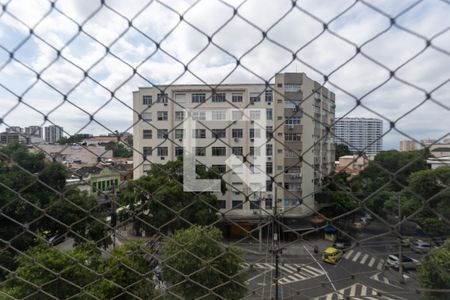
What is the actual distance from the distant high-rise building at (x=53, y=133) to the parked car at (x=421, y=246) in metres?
1.11

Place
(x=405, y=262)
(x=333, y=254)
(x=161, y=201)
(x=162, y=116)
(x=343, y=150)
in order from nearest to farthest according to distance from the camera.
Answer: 1. (x=343, y=150)
2. (x=405, y=262)
3. (x=333, y=254)
4. (x=161, y=201)
5. (x=162, y=116)

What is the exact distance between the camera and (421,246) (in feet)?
3.31

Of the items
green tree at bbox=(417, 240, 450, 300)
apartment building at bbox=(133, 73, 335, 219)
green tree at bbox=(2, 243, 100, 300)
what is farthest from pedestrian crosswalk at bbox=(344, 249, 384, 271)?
green tree at bbox=(2, 243, 100, 300)

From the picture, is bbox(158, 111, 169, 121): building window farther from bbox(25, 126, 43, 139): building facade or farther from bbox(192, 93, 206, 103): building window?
bbox(25, 126, 43, 139): building facade

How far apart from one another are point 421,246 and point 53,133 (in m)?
1.23

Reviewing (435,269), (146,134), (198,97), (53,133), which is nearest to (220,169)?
(198,97)

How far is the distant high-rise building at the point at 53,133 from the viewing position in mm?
921

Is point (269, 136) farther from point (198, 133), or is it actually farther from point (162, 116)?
point (162, 116)

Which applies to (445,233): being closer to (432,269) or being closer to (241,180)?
(432,269)

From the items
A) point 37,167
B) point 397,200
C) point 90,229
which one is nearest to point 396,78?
point 397,200

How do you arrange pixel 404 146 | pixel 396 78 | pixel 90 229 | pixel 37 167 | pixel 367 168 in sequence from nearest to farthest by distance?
1. pixel 396 78
2. pixel 404 146
3. pixel 367 168
4. pixel 37 167
5. pixel 90 229

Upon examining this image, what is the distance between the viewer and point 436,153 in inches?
26.4

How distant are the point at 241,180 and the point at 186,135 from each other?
0.94 ft

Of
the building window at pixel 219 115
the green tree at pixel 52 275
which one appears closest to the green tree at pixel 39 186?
the green tree at pixel 52 275
